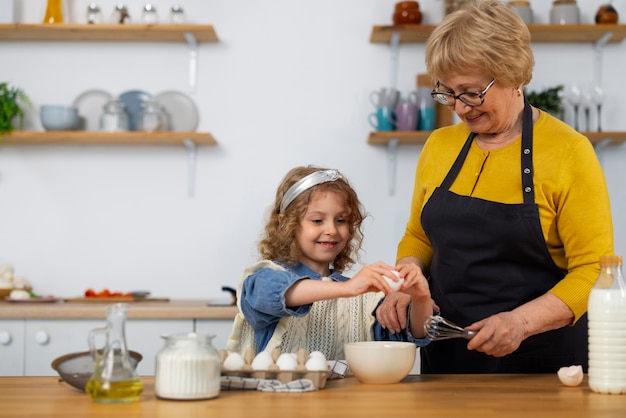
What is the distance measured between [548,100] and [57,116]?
2.10 meters

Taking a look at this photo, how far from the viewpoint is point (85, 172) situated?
383cm

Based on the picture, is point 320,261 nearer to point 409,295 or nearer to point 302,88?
point 409,295

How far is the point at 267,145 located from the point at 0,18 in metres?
1.29

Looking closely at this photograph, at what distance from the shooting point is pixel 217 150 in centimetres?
383

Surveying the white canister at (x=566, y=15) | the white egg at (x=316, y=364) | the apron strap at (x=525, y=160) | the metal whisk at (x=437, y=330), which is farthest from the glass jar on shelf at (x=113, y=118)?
the white egg at (x=316, y=364)

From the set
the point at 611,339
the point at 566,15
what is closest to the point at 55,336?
the point at 611,339

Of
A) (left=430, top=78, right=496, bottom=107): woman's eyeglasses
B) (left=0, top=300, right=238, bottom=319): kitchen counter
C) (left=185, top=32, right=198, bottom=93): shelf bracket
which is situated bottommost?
(left=0, top=300, right=238, bottom=319): kitchen counter

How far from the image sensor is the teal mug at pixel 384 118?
3645 millimetres

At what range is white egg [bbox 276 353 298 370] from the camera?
1.54 m

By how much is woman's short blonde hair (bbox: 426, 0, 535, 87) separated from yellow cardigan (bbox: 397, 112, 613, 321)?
0.56 feet

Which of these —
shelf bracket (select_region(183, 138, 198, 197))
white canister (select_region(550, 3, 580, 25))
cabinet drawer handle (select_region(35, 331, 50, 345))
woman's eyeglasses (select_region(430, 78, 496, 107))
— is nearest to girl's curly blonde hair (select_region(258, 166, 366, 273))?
woman's eyeglasses (select_region(430, 78, 496, 107))

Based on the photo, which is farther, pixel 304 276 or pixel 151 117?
pixel 151 117

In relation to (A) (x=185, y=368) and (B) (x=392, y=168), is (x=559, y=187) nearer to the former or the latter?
(A) (x=185, y=368)

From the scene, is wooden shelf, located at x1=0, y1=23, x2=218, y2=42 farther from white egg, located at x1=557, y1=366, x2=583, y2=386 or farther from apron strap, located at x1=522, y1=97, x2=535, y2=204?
white egg, located at x1=557, y1=366, x2=583, y2=386
